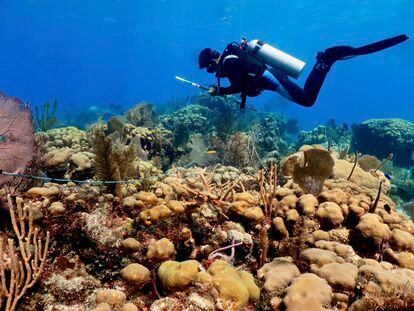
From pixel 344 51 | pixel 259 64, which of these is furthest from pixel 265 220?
pixel 344 51

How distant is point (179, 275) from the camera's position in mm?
2508

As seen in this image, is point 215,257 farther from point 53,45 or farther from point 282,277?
point 53,45

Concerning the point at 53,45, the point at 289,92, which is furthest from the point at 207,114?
the point at 53,45

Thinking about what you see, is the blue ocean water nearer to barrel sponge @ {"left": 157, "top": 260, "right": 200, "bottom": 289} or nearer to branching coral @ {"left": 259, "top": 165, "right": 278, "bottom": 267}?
barrel sponge @ {"left": 157, "top": 260, "right": 200, "bottom": 289}

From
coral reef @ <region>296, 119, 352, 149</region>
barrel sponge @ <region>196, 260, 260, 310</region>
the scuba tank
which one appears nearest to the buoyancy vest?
the scuba tank

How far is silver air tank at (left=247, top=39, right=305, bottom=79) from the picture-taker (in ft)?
21.7

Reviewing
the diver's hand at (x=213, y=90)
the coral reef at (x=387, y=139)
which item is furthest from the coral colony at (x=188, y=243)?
the coral reef at (x=387, y=139)

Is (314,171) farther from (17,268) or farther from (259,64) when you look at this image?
(17,268)

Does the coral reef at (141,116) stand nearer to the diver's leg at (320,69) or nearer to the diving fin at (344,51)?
the diver's leg at (320,69)

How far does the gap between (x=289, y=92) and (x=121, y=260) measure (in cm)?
547

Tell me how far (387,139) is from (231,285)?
15.1 metres

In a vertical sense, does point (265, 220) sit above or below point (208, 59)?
below

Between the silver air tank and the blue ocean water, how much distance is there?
292 centimetres

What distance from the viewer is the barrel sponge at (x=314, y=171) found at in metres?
4.21
